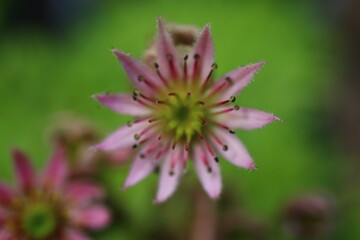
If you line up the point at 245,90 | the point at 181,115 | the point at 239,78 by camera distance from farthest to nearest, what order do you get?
the point at 245,90 < the point at 181,115 < the point at 239,78

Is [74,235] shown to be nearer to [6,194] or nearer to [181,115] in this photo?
[6,194]

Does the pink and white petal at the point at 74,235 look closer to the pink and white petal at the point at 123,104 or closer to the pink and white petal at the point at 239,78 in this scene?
the pink and white petal at the point at 123,104

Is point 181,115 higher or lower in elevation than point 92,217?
higher

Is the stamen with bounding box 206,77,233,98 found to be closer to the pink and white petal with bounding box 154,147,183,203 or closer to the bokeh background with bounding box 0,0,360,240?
the pink and white petal with bounding box 154,147,183,203

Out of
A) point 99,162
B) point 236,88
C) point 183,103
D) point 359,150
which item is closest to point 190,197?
point 99,162

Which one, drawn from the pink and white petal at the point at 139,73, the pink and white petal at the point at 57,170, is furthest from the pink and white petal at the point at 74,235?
the pink and white petal at the point at 139,73

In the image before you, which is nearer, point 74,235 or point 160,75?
point 160,75

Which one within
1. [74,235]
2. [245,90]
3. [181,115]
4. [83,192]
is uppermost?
[245,90]

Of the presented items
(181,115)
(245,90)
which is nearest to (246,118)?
(181,115)
